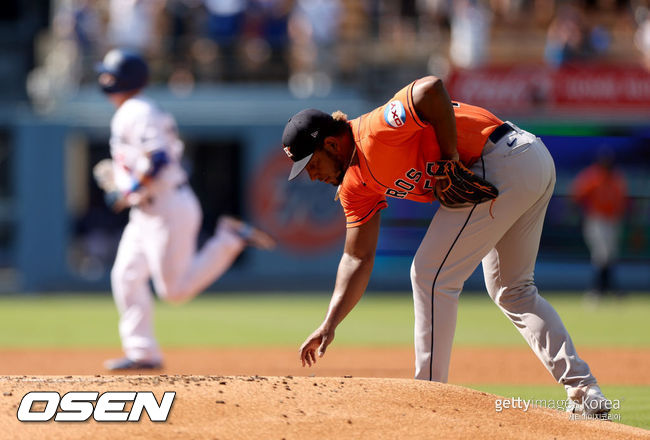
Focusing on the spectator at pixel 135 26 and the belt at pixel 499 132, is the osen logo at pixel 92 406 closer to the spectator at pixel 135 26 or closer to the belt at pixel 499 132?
the belt at pixel 499 132

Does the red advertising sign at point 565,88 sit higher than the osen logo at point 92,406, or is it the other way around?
the osen logo at point 92,406

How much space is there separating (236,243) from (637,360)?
12.2ft

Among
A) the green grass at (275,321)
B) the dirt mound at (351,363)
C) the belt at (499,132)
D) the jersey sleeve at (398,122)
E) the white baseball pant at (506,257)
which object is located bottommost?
the green grass at (275,321)

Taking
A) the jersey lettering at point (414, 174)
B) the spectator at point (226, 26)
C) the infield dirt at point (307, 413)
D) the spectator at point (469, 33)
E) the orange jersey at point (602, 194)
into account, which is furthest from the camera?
the spectator at point (226, 26)

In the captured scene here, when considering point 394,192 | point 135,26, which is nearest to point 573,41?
point 135,26

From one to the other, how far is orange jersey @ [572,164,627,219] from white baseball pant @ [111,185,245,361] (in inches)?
362

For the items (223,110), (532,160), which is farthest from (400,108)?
(223,110)

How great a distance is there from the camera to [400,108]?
5148mm

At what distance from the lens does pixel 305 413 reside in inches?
190

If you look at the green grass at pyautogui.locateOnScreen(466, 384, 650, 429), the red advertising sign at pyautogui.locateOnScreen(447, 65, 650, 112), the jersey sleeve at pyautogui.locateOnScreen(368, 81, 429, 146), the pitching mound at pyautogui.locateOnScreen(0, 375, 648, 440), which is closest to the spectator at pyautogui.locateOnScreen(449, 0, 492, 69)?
the red advertising sign at pyautogui.locateOnScreen(447, 65, 650, 112)

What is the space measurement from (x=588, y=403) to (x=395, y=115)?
6.06 ft

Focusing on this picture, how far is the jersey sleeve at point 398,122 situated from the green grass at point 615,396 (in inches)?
77.4

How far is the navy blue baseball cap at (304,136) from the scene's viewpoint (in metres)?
5.15

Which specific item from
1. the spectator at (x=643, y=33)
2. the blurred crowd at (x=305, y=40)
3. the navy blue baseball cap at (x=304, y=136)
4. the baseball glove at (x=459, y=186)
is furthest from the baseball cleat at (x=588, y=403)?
the spectator at (x=643, y=33)
